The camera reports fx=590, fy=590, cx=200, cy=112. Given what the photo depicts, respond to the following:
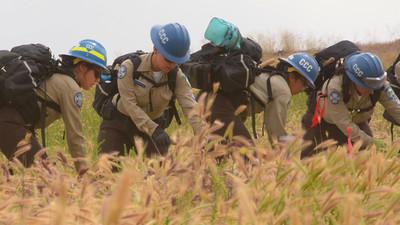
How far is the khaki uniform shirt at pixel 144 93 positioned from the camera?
506 cm

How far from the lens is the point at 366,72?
564cm

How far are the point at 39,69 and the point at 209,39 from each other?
1.67m

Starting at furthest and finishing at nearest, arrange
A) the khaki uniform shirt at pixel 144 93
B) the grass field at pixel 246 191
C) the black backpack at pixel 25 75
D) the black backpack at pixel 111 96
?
the black backpack at pixel 111 96, the khaki uniform shirt at pixel 144 93, the black backpack at pixel 25 75, the grass field at pixel 246 191

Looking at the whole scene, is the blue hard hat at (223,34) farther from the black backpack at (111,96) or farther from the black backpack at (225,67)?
the black backpack at (111,96)

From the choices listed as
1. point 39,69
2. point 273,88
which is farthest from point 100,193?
point 273,88

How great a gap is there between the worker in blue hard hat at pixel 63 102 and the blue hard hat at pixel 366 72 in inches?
94.3

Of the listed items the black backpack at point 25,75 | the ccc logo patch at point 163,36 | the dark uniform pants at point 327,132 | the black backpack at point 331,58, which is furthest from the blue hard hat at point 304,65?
the black backpack at point 25,75

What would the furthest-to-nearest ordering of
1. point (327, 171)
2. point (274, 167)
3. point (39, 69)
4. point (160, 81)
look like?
point (160, 81), point (39, 69), point (274, 167), point (327, 171)

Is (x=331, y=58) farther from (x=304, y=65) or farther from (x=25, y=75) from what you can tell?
(x=25, y=75)

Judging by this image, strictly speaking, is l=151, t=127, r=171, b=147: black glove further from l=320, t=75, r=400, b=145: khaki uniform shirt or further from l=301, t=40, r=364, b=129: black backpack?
l=301, t=40, r=364, b=129: black backpack

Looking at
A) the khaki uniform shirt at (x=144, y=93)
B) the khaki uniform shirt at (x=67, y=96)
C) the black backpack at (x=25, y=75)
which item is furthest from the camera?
the khaki uniform shirt at (x=144, y=93)

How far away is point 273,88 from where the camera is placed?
5.44 meters

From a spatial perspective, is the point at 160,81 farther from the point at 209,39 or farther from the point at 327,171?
the point at 327,171

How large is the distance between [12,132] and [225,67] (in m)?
1.99
